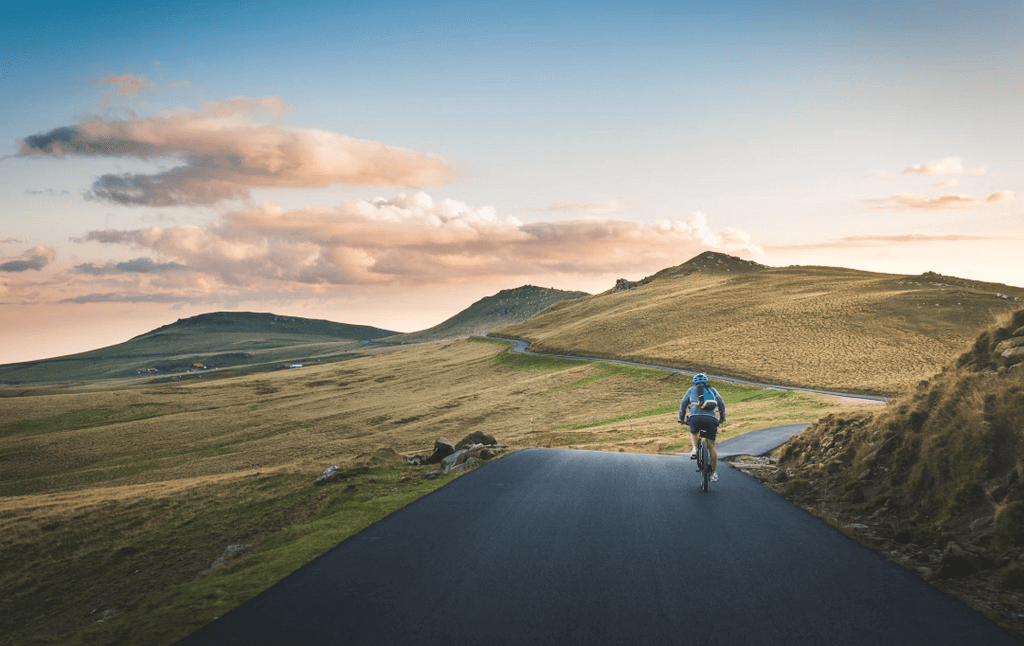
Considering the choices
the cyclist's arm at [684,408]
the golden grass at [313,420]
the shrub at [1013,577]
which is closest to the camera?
the shrub at [1013,577]

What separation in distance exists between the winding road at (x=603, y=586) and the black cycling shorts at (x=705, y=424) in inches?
90.0

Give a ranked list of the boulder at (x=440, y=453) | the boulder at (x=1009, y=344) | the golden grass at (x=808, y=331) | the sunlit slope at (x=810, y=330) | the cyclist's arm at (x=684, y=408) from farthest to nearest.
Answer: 1. the sunlit slope at (x=810, y=330)
2. the golden grass at (x=808, y=331)
3. the boulder at (x=440, y=453)
4. the cyclist's arm at (x=684, y=408)
5. the boulder at (x=1009, y=344)

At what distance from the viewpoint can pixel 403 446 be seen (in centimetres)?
4481

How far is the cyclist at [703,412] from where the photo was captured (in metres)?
14.3

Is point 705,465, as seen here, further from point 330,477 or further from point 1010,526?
point 330,477

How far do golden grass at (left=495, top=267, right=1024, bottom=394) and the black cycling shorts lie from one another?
28087 mm

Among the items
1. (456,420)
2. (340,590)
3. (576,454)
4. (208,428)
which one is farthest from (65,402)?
(340,590)

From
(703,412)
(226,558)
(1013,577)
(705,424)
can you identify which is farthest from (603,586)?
(226,558)

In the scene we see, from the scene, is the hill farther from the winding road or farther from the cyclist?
the cyclist

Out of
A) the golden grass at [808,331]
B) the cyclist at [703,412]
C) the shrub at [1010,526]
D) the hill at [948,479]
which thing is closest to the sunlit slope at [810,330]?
the golden grass at [808,331]

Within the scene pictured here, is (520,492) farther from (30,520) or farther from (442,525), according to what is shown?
(30,520)

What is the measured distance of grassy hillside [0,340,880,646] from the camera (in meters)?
13.2

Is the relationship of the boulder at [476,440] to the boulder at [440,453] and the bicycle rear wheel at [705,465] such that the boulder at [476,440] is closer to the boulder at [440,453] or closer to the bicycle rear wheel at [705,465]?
the boulder at [440,453]

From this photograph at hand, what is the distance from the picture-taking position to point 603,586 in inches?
294
